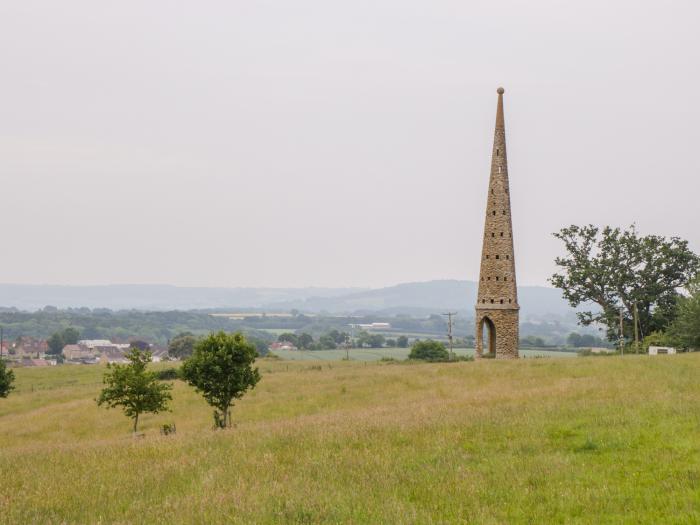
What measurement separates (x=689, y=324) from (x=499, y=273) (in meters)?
18.4

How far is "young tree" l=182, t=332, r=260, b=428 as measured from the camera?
29.0 metres

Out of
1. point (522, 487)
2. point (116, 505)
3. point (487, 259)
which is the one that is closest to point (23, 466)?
point (116, 505)

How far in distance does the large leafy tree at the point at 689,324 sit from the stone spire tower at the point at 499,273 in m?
16.3

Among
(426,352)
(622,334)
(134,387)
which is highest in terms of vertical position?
(622,334)

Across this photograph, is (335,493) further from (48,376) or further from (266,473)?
(48,376)

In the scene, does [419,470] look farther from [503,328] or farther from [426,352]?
[426,352]

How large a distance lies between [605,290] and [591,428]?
54754mm

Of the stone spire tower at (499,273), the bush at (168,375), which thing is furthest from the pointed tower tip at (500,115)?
the bush at (168,375)

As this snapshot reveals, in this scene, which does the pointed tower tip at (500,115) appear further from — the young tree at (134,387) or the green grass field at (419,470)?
the young tree at (134,387)

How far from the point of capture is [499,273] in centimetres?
4875

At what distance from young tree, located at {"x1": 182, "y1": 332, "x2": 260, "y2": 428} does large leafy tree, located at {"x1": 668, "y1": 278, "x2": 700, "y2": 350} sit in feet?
134

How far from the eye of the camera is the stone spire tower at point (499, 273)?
48594 mm

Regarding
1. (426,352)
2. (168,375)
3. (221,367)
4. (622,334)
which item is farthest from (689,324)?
Answer: (168,375)

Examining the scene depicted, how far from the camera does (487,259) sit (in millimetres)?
49062
